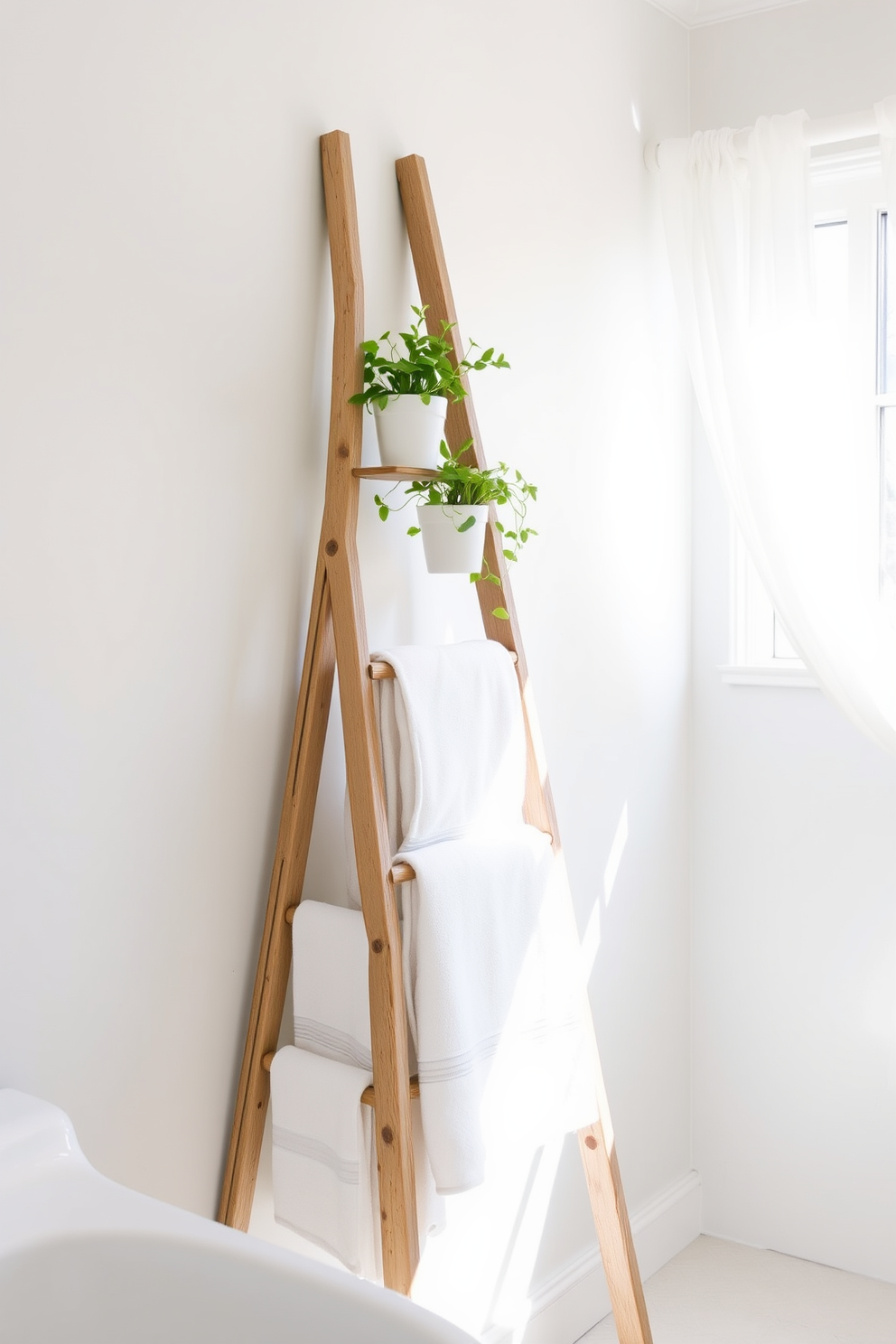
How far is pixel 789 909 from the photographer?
253 centimetres

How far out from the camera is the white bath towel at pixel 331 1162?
1488 millimetres

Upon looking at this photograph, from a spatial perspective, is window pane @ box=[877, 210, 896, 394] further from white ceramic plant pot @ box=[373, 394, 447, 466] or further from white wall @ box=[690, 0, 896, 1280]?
white ceramic plant pot @ box=[373, 394, 447, 466]

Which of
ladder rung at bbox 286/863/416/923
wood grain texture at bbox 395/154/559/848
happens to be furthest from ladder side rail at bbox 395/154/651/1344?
ladder rung at bbox 286/863/416/923

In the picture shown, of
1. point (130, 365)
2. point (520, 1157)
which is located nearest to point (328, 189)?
point (130, 365)

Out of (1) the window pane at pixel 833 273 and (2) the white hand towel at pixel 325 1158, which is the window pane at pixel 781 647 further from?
(2) the white hand towel at pixel 325 1158

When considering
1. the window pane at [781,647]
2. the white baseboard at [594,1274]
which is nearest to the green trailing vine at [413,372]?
the window pane at [781,647]

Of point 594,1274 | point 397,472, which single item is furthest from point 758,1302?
point 397,472

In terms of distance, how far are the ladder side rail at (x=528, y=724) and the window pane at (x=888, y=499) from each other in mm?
976

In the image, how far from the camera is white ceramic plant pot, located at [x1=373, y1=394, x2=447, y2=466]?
160cm

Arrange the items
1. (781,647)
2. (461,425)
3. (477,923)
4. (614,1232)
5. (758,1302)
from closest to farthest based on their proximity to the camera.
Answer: (477,923) < (461,425) < (614,1232) < (758,1302) < (781,647)

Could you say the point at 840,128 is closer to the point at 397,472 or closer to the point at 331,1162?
the point at 397,472

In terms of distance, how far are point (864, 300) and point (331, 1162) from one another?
1.88 metres

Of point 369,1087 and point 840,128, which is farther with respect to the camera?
point 840,128

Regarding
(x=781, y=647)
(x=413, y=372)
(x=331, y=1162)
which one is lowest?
(x=331, y=1162)
